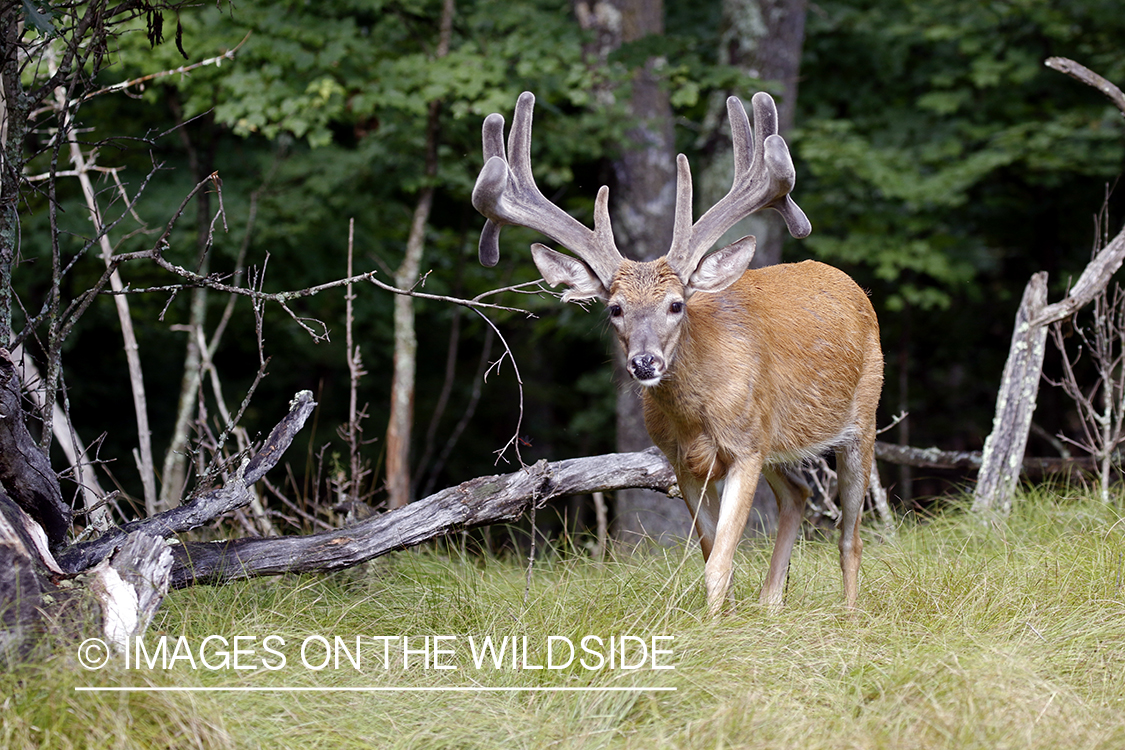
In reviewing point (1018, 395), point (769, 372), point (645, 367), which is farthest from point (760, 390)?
point (1018, 395)

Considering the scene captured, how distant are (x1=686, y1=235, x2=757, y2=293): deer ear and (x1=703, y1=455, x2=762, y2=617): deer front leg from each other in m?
0.80

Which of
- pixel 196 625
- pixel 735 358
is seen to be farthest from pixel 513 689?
pixel 735 358

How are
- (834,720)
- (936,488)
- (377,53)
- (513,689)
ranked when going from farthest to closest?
(936,488), (377,53), (513,689), (834,720)

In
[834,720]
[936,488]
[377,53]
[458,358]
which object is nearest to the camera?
[834,720]

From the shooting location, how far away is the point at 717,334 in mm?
5141

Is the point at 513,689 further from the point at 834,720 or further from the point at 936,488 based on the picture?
the point at 936,488

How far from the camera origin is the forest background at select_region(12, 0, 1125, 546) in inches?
345

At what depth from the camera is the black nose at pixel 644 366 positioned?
15.2 ft

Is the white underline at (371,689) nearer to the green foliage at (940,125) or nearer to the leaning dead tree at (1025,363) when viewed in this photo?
the leaning dead tree at (1025,363)

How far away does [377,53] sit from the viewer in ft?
29.6

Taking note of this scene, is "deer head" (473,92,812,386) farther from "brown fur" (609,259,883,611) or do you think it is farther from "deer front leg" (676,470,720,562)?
→ "deer front leg" (676,470,720,562)

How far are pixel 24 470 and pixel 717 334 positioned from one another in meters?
2.96

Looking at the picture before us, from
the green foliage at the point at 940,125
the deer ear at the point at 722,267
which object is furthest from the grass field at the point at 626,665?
the green foliage at the point at 940,125

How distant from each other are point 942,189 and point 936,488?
21.3ft
